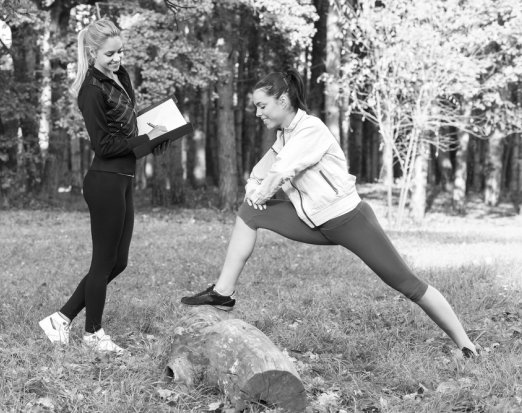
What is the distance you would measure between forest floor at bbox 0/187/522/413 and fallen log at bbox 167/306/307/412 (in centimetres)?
9

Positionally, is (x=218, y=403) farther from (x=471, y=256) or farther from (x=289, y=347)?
(x=471, y=256)

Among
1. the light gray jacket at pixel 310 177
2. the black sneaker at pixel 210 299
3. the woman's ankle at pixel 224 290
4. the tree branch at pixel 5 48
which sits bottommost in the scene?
the black sneaker at pixel 210 299

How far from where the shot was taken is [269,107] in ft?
14.6

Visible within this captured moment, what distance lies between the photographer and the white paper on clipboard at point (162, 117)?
4.79 meters

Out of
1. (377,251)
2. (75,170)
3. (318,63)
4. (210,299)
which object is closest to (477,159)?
(318,63)

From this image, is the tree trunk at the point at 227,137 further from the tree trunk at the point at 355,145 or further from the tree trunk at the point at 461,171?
the tree trunk at the point at 355,145

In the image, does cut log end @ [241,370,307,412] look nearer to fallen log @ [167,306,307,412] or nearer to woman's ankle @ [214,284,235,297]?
fallen log @ [167,306,307,412]

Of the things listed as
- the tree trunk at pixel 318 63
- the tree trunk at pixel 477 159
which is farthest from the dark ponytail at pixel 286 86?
the tree trunk at pixel 477 159

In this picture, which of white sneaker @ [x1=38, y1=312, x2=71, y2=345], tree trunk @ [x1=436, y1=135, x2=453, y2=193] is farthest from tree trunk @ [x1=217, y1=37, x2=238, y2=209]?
white sneaker @ [x1=38, y1=312, x2=71, y2=345]

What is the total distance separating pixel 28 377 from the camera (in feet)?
13.7

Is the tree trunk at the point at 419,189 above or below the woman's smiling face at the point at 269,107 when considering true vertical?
below

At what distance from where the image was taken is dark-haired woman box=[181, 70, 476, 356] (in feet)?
14.4

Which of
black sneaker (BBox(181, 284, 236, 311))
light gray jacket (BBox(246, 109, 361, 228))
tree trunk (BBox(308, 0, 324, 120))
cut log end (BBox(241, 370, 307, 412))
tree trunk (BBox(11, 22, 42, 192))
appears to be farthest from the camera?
tree trunk (BBox(308, 0, 324, 120))

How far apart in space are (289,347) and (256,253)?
4.69 metres
